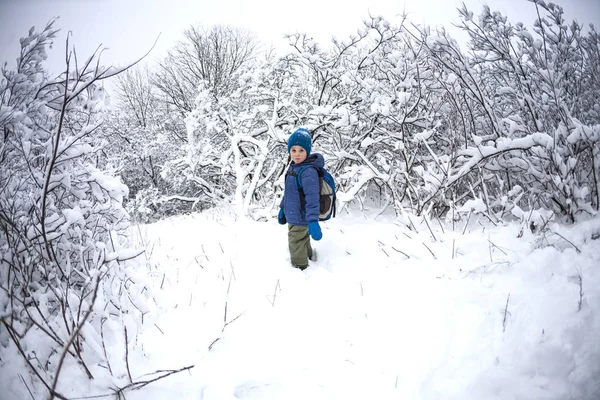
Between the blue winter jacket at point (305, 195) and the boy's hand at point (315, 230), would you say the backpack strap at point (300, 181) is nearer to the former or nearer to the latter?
the blue winter jacket at point (305, 195)

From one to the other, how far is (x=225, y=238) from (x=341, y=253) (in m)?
1.72

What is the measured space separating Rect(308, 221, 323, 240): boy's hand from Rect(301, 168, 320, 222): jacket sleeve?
0.04 metres

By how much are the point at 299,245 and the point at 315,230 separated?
287mm

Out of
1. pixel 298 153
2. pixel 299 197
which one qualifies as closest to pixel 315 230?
pixel 299 197

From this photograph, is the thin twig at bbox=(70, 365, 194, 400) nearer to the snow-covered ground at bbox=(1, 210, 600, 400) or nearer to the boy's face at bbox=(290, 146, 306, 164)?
the snow-covered ground at bbox=(1, 210, 600, 400)

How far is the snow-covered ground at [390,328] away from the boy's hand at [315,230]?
1.25 feet

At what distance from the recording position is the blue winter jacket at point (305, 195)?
8.91 ft

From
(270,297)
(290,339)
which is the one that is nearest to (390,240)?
(270,297)

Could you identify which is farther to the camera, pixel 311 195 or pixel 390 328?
pixel 311 195

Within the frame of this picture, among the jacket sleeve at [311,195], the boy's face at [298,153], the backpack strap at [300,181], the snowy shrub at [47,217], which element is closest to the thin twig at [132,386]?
the snowy shrub at [47,217]

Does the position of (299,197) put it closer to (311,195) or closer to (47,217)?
A: (311,195)

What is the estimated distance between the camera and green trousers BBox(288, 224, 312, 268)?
281 centimetres

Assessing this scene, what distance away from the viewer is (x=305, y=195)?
9.11ft

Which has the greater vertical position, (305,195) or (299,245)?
(305,195)
